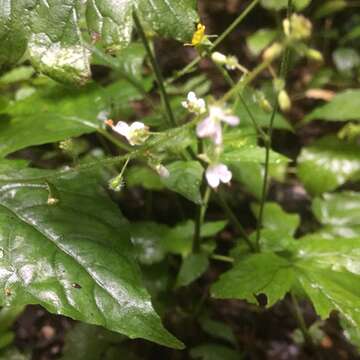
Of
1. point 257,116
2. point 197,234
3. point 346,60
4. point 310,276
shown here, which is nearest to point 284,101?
point 310,276

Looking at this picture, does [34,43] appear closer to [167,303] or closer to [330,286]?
→ [330,286]

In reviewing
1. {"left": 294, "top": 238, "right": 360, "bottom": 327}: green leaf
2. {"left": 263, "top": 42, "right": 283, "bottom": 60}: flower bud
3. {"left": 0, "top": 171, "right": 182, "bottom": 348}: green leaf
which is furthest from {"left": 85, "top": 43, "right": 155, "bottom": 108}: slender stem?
{"left": 263, "top": 42, "right": 283, "bottom": 60}: flower bud

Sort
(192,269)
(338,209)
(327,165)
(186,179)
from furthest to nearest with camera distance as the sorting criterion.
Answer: (327,165) → (338,209) → (192,269) → (186,179)

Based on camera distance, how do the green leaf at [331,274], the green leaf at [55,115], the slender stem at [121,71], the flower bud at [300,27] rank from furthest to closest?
the slender stem at [121,71]
the green leaf at [55,115]
the green leaf at [331,274]
the flower bud at [300,27]

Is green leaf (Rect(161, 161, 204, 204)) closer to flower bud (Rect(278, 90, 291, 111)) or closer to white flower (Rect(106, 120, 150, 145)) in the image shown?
white flower (Rect(106, 120, 150, 145))

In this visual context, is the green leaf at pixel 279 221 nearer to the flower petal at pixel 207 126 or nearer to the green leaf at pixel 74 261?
the green leaf at pixel 74 261

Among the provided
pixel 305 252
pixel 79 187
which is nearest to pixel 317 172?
pixel 305 252

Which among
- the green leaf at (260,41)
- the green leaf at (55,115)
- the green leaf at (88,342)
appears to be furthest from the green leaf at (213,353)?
the green leaf at (260,41)

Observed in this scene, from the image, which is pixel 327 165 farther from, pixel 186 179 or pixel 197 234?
pixel 186 179
